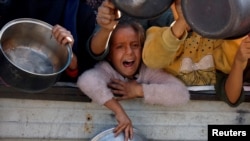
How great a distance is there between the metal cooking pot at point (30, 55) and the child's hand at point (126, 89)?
0.22m

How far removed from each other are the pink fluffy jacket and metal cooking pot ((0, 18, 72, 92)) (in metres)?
0.12

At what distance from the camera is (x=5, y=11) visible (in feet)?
8.06

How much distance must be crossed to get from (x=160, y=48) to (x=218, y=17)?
1.50ft

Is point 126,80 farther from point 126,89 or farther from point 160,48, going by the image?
point 160,48

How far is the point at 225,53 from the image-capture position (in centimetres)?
241

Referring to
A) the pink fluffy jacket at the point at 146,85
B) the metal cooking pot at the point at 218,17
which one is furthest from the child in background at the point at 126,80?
the metal cooking pot at the point at 218,17

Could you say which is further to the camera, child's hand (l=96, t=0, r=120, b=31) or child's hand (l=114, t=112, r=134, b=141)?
child's hand (l=114, t=112, r=134, b=141)

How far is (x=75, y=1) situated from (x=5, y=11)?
291 mm

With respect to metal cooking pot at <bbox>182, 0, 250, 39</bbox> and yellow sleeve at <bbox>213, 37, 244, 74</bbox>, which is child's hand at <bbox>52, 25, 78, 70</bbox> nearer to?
metal cooking pot at <bbox>182, 0, 250, 39</bbox>

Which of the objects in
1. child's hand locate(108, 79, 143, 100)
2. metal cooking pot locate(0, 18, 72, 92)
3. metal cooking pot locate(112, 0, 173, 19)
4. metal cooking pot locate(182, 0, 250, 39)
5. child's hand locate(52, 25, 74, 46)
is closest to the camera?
metal cooking pot locate(182, 0, 250, 39)

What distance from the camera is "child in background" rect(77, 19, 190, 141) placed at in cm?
229

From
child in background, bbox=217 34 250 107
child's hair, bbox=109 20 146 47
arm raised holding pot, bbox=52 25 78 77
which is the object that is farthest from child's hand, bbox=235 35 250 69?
arm raised holding pot, bbox=52 25 78 77

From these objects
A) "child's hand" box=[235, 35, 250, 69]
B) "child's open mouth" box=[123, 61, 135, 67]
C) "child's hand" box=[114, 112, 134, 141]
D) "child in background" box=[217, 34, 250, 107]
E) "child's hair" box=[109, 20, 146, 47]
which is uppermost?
"child's hair" box=[109, 20, 146, 47]

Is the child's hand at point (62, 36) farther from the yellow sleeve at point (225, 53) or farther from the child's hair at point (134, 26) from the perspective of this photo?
the yellow sleeve at point (225, 53)
